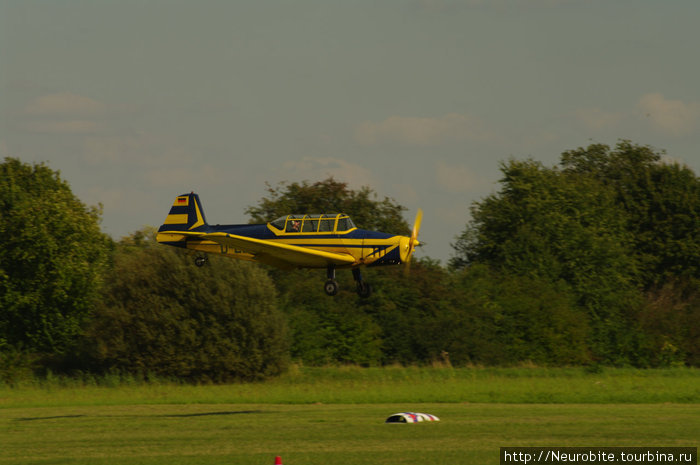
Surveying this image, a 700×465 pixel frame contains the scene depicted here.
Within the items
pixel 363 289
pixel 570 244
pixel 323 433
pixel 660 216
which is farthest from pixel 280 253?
pixel 660 216

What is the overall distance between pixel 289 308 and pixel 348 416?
21419 mm

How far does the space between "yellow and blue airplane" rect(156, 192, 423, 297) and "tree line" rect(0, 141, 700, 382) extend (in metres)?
25.3

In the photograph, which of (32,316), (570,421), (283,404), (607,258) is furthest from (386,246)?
(607,258)

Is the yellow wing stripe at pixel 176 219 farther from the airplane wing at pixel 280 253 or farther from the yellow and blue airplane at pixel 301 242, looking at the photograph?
the airplane wing at pixel 280 253

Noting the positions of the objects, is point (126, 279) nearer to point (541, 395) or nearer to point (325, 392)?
point (325, 392)

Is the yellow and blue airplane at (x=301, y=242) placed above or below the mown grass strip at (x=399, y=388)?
above

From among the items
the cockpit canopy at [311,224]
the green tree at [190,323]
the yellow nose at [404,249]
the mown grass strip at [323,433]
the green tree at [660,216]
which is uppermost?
the green tree at [660,216]

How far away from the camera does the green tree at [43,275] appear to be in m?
53.6

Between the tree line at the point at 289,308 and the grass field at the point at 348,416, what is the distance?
9.48 feet

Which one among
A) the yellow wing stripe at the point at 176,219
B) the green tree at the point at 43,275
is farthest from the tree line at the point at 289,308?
the yellow wing stripe at the point at 176,219

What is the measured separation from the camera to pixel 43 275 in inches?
2122

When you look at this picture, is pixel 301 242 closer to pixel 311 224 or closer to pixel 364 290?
pixel 311 224

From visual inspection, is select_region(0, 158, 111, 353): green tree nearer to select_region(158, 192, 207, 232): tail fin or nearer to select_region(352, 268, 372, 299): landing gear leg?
select_region(158, 192, 207, 232): tail fin

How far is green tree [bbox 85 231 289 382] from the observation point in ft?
165
